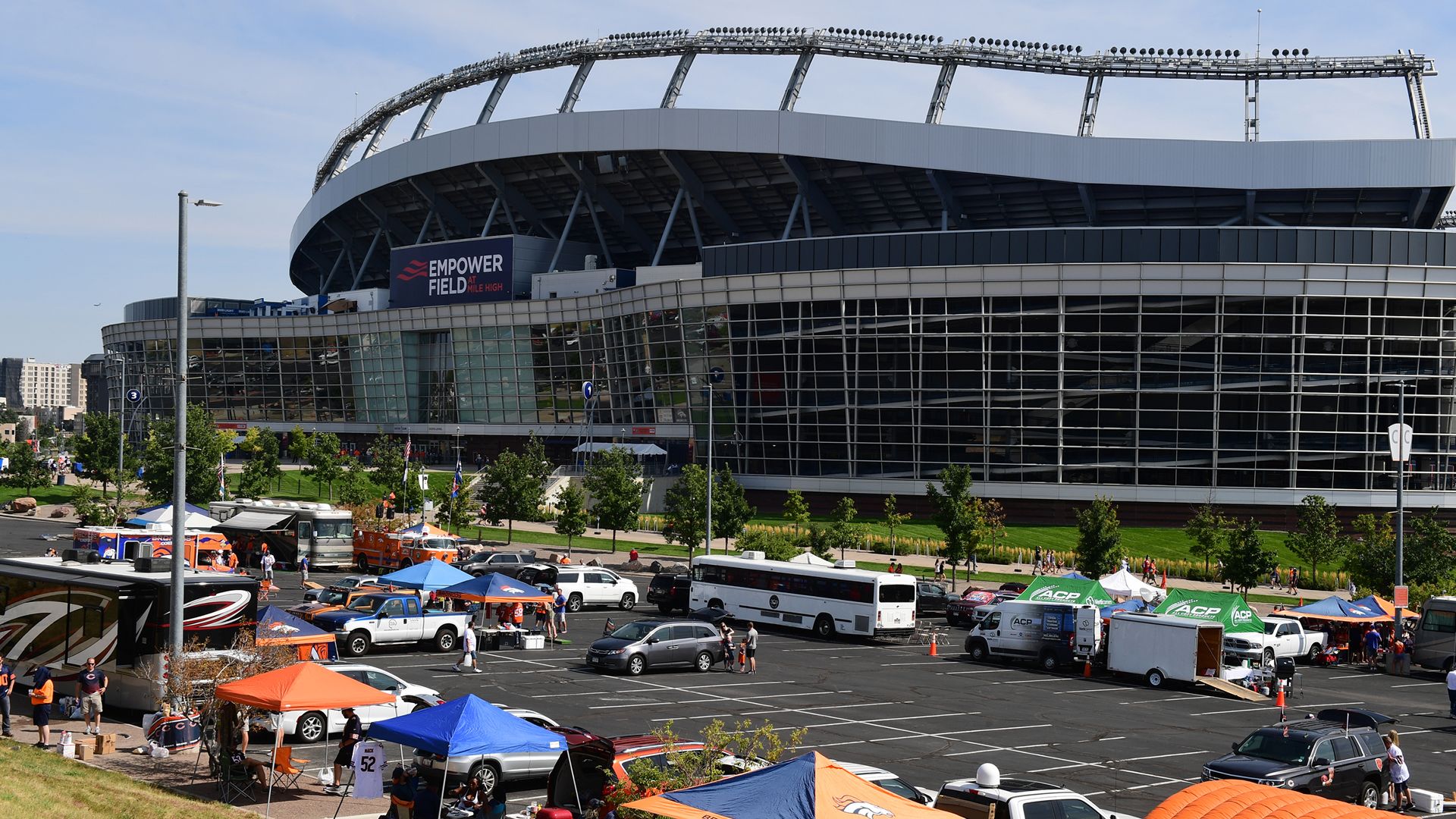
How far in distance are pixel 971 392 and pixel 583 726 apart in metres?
60.1

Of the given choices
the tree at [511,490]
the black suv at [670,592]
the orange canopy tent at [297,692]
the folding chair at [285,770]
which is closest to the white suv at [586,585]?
the black suv at [670,592]

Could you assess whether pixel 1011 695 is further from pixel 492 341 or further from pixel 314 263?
pixel 314 263

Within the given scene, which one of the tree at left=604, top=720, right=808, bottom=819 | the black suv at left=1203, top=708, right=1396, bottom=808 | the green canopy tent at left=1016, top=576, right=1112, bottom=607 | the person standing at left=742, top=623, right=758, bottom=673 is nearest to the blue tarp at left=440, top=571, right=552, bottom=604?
the person standing at left=742, top=623, right=758, bottom=673

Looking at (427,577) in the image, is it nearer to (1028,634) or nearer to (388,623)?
(388,623)

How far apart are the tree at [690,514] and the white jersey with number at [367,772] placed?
43948 mm

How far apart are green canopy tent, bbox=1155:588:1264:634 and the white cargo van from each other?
9.35ft

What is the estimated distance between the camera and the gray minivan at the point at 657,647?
3619 cm

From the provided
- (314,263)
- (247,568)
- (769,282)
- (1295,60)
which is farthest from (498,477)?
(314,263)

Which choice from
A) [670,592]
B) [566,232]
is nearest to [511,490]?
[670,592]

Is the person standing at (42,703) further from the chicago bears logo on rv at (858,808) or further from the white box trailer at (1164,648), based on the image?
the white box trailer at (1164,648)

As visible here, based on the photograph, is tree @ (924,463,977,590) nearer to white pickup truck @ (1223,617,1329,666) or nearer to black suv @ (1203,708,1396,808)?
white pickup truck @ (1223,617,1329,666)

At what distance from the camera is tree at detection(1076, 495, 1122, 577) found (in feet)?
201

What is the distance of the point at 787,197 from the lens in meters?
111

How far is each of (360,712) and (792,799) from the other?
14725 mm
